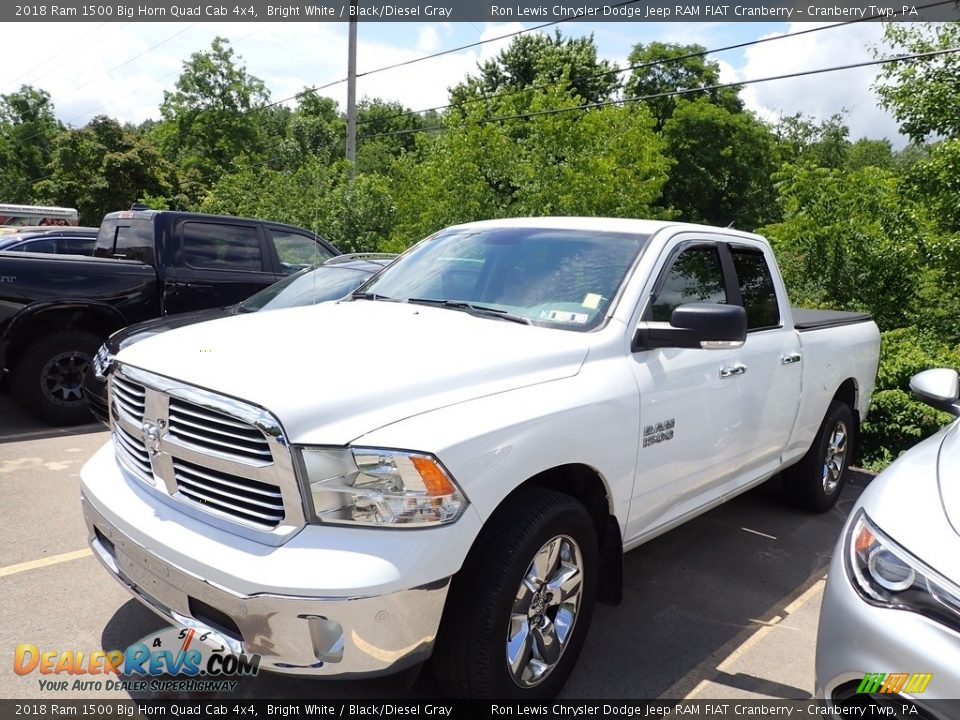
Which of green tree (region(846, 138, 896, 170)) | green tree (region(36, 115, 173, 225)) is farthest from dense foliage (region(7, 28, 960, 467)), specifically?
green tree (region(846, 138, 896, 170))

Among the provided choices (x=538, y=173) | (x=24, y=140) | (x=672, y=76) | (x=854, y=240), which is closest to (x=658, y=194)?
(x=538, y=173)

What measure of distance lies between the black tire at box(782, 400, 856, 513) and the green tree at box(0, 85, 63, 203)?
54742 mm

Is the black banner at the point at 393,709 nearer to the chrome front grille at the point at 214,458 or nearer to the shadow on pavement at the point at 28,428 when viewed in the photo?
the chrome front grille at the point at 214,458

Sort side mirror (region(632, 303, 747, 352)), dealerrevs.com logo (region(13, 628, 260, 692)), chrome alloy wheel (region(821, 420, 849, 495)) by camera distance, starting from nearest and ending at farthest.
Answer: dealerrevs.com logo (region(13, 628, 260, 692)) → side mirror (region(632, 303, 747, 352)) → chrome alloy wheel (region(821, 420, 849, 495))

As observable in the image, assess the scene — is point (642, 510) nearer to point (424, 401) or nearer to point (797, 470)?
point (424, 401)

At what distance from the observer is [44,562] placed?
13.1ft

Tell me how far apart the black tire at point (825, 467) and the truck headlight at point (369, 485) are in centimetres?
370

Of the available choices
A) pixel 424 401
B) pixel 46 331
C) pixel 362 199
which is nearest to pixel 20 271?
pixel 46 331

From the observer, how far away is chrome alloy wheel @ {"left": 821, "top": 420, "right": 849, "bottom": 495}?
5277mm

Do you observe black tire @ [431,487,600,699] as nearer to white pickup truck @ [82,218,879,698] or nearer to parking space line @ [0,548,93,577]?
white pickup truck @ [82,218,879,698]

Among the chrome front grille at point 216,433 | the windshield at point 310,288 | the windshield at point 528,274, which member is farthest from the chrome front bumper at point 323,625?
the windshield at point 310,288

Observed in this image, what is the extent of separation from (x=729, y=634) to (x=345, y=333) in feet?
7.75

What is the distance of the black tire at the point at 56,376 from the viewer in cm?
677

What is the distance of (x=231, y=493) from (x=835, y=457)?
459cm
